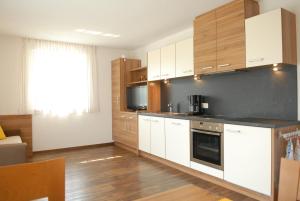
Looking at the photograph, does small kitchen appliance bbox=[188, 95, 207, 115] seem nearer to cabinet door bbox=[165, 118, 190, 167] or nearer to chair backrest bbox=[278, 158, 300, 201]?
cabinet door bbox=[165, 118, 190, 167]

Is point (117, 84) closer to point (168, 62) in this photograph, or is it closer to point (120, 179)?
point (168, 62)

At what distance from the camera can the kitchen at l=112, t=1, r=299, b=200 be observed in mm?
2479

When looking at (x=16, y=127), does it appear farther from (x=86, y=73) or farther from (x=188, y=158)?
(x=188, y=158)

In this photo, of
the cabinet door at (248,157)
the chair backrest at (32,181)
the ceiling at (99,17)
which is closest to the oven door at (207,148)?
the cabinet door at (248,157)

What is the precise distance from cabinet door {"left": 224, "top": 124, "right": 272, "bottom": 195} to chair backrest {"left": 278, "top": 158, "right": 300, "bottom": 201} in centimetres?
138

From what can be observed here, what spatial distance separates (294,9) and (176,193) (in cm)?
273

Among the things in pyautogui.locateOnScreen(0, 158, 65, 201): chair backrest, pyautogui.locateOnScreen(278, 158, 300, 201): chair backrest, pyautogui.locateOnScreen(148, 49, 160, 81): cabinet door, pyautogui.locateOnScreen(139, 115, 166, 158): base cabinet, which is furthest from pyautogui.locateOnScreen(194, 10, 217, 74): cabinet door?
pyautogui.locateOnScreen(0, 158, 65, 201): chair backrest

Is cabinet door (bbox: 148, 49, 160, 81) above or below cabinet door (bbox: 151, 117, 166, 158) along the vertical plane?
above

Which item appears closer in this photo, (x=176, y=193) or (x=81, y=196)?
(x=176, y=193)

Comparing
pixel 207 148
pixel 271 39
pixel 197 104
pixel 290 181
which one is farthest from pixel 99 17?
pixel 290 181

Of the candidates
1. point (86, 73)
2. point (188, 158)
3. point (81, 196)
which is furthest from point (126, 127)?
point (81, 196)

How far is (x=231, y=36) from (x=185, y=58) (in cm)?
94

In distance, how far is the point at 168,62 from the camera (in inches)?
163

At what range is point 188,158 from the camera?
11.1 feet
